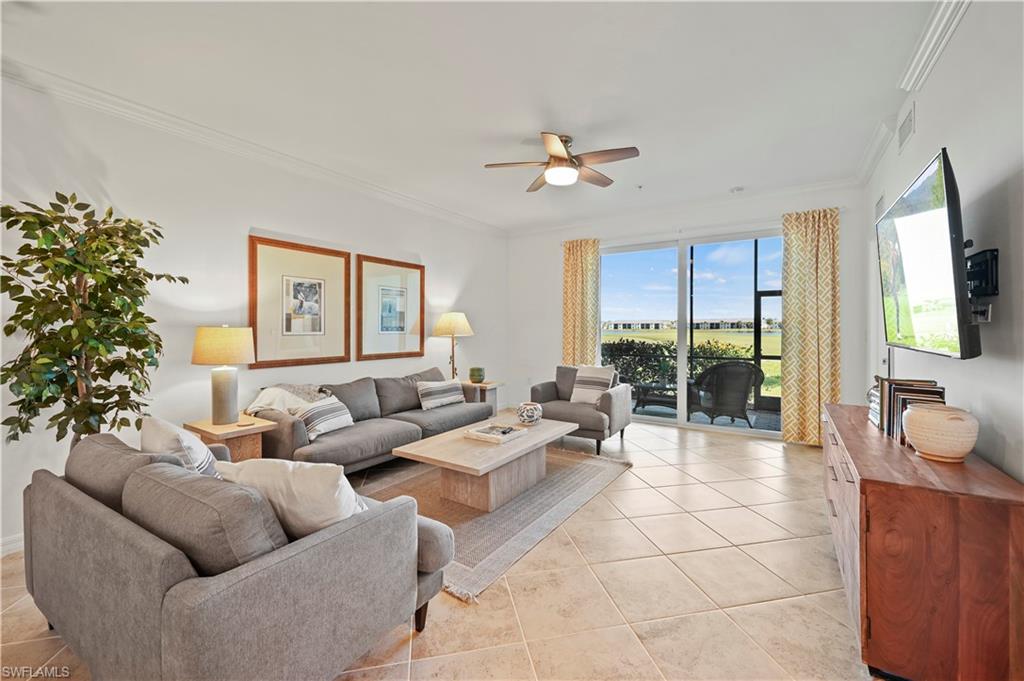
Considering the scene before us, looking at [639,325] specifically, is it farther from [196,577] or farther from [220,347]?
[196,577]

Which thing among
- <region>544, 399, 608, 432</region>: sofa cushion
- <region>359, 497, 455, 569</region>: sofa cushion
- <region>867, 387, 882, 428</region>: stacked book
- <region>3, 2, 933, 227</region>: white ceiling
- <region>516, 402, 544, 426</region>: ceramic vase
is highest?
<region>3, 2, 933, 227</region>: white ceiling

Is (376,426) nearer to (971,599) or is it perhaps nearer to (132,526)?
(132,526)

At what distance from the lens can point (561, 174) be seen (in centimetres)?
331

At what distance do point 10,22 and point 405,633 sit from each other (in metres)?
3.42

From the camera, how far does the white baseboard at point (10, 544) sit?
8.03 ft

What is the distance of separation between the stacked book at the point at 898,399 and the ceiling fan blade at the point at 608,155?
1.96 meters

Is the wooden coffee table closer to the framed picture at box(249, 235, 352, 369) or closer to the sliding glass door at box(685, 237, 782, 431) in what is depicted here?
the framed picture at box(249, 235, 352, 369)

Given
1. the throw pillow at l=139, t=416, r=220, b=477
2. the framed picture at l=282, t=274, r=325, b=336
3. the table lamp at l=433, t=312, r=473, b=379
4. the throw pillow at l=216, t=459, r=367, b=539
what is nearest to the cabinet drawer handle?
the throw pillow at l=216, t=459, r=367, b=539

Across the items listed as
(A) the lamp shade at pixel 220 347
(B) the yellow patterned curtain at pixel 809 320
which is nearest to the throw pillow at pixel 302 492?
(A) the lamp shade at pixel 220 347

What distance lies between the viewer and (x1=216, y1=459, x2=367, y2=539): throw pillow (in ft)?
4.67

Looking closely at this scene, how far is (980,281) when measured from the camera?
5.79 feet

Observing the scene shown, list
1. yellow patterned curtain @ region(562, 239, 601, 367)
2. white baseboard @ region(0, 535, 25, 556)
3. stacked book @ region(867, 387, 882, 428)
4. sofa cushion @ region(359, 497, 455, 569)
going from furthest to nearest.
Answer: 1. yellow patterned curtain @ region(562, 239, 601, 367)
2. white baseboard @ region(0, 535, 25, 556)
3. stacked book @ region(867, 387, 882, 428)
4. sofa cushion @ region(359, 497, 455, 569)

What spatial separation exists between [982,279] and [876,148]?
244 centimetres

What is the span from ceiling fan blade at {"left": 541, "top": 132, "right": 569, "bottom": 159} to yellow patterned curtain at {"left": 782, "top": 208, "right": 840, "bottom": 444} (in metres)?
2.98
